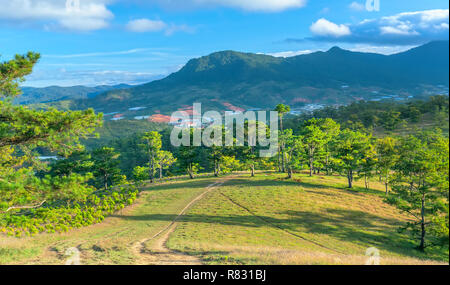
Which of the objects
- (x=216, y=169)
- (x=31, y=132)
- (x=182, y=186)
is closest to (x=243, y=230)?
(x=31, y=132)

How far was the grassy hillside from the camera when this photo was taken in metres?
17.5

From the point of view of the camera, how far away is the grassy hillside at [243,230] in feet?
57.5

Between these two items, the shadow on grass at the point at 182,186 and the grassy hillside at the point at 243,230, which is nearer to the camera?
the grassy hillside at the point at 243,230

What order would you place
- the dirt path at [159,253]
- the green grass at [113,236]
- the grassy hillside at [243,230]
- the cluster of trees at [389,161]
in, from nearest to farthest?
the dirt path at [159,253] → the green grass at [113,236] → the grassy hillside at [243,230] → the cluster of trees at [389,161]

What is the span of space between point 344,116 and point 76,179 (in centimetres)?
13635

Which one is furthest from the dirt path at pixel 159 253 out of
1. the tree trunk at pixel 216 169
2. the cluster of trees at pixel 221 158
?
the tree trunk at pixel 216 169

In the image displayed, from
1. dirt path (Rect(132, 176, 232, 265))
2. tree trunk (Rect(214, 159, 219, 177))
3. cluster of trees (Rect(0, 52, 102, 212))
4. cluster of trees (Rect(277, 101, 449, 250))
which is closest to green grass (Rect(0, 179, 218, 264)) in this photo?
dirt path (Rect(132, 176, 232, 265))

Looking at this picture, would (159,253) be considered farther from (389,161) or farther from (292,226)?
(389,161)

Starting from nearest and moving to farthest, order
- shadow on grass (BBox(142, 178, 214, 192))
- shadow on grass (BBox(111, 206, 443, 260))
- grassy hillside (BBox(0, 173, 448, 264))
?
grassy hillside (BBox(0, 173, 448, 264))
shadow on grass (BBox(111, 206, 443, 260))
shadow on grass (BBox(142, 178, 214, 192))

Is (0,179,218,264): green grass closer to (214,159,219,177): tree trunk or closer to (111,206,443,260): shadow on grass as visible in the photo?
(111,206,443,260): shadow on grass

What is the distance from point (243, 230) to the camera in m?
27.4

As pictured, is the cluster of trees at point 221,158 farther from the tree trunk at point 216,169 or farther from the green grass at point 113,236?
the green grass at point 113,236
